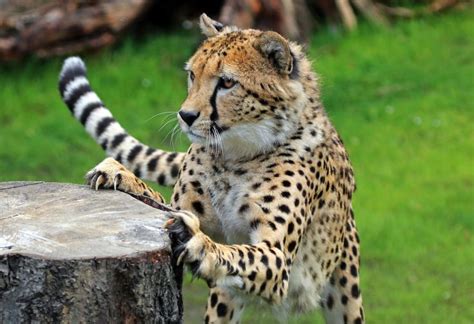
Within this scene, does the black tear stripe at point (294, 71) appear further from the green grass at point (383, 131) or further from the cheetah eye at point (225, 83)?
the green grass at point (383, 131)

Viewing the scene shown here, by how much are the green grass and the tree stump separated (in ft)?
8.07

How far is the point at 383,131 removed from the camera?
334 inches

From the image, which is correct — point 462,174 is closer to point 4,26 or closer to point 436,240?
point 436,240

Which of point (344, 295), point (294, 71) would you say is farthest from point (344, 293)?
point (294, 71)

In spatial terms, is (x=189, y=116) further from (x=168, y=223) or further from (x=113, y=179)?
(x=168, y=223)

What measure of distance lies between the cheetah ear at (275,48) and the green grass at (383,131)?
6.66 feet

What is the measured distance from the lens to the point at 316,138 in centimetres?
458

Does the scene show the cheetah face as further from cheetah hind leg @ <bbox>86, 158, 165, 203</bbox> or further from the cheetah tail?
the cheetah tail

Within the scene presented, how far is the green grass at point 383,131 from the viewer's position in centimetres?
666

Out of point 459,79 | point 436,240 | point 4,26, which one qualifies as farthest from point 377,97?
point 4,26

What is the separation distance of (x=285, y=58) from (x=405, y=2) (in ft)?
19.5

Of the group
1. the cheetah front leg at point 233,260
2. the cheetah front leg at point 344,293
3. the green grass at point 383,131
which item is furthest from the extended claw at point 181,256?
the green grass at point 383,131

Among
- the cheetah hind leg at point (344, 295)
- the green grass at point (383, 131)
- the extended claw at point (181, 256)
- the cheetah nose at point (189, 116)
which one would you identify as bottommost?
the green grass at point (383, 131)

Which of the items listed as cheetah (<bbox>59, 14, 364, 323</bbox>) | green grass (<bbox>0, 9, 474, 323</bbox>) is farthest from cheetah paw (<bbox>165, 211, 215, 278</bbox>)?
green grass (<bbox>0, 9, 474, 323</bbox>)
